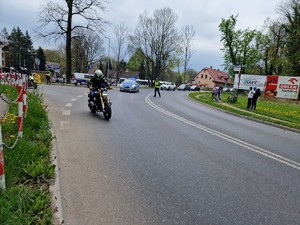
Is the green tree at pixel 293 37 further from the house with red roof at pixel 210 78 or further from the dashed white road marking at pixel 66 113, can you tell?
the house with red roof at pixel 210 78

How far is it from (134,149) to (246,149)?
9.70ft

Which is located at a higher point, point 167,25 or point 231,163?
point 167,25

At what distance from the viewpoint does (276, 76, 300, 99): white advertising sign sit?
96.0 ft

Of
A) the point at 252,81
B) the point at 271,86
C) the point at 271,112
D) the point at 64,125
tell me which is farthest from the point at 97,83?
the point at 252,81

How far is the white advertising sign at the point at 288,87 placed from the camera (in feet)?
96.0

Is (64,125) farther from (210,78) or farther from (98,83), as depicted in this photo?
(210,78)

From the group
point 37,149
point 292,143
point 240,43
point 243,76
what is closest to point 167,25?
point 240,43

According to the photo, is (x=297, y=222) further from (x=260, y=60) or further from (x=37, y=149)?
(x=260, y=60)

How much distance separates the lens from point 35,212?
10.1 feet

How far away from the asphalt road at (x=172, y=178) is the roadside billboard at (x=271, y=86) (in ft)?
84.2

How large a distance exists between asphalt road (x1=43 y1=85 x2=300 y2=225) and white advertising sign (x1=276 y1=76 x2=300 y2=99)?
961 inches

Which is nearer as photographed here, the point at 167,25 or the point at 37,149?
the point at 37,149

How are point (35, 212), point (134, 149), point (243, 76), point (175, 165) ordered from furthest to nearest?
point (243, 76)
point (134, 149)
point (175, 165)
point (35, 212)

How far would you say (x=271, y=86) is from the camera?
31.8 m
